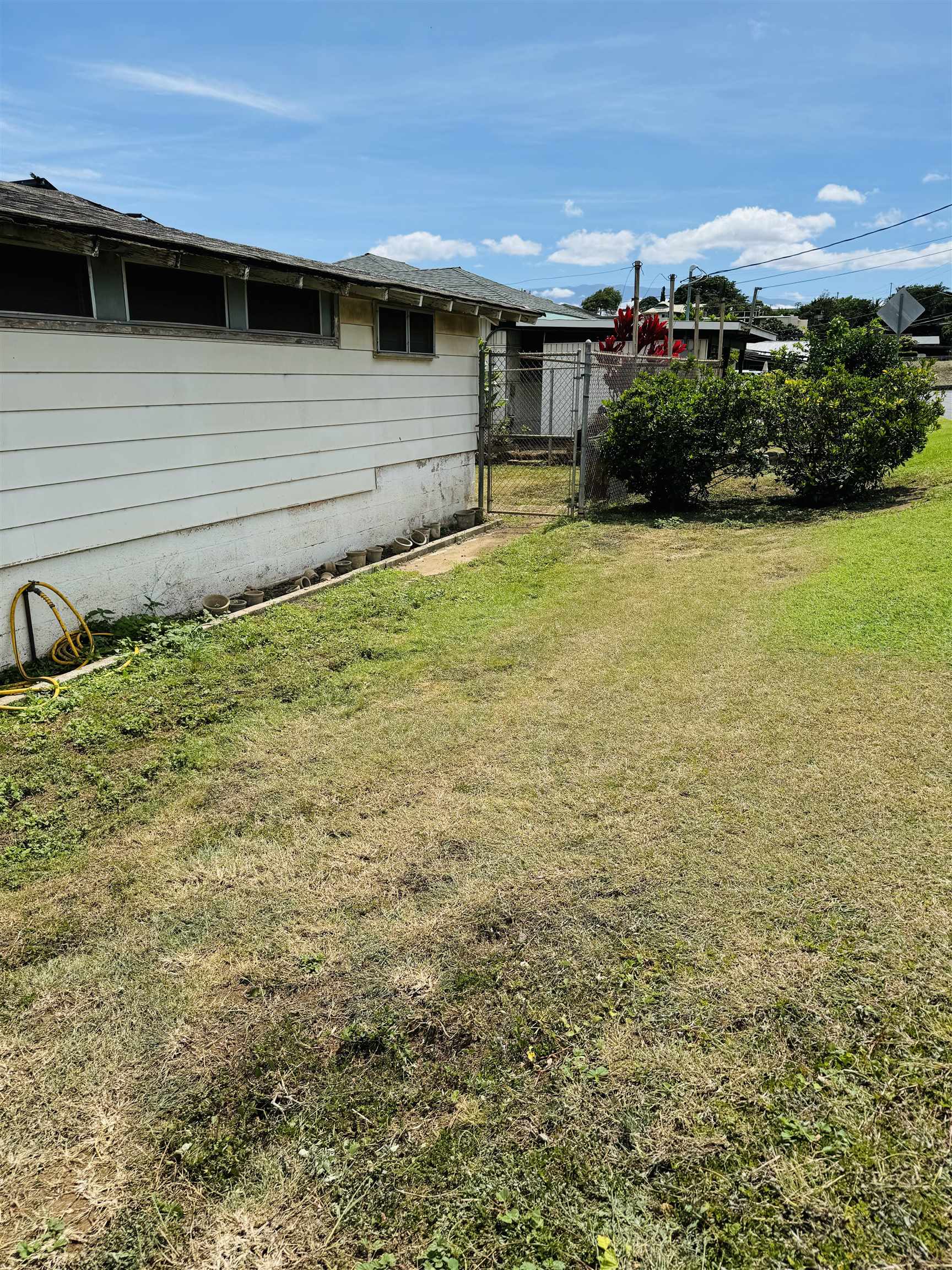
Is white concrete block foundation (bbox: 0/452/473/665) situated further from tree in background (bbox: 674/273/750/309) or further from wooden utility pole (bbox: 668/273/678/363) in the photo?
tree in background (bbox: 674/273/750/309)

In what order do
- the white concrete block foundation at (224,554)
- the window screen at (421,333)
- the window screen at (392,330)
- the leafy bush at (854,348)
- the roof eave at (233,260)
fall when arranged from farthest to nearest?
the leafy bush at (854,348), the window screen at (421,333), the window screen at (392,330), the white concrete block foundation at (224,554), the roof eave at (233,260)

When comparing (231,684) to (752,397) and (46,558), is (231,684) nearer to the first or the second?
(46,558)

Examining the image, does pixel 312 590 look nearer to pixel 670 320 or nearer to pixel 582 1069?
pixel 582 1069

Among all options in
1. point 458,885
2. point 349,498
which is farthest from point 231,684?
point 349,498

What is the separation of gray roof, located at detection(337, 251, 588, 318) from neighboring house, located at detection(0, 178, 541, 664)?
25.1 feet

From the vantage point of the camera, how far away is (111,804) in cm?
383

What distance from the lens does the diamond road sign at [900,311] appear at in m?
12.4

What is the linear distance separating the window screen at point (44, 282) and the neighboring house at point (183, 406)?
10mm

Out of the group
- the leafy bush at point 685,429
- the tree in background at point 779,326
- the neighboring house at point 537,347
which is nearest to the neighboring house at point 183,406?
the leafy bush at point 685,429

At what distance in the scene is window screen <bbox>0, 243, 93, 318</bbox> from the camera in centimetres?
492

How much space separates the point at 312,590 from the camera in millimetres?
7578

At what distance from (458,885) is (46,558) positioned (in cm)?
378

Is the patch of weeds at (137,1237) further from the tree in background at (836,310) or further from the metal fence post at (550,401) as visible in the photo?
the tree in background at (836,310)

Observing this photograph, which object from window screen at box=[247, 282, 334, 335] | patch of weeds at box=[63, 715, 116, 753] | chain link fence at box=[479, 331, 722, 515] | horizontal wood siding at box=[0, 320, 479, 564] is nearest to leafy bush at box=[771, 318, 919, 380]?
chain link fence at box=[479, 331, 722, 515]
